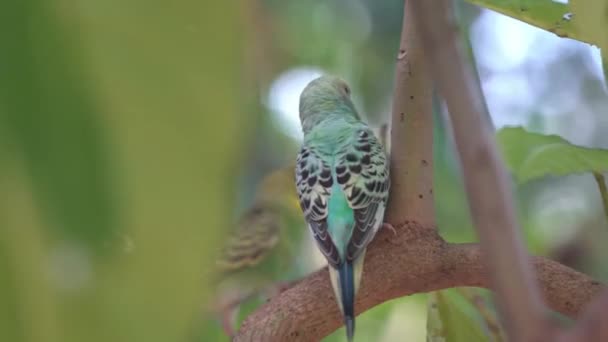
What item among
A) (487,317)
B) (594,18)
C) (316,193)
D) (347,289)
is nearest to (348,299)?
(347,289)

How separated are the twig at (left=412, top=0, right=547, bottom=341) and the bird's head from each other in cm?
101

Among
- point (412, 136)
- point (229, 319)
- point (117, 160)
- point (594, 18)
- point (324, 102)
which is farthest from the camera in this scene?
point (324, 102)

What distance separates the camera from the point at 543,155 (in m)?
0.71

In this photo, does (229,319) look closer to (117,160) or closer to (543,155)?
(543,155)

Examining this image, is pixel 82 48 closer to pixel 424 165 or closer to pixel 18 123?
pixel 18 123

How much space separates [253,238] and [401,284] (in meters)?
0.60

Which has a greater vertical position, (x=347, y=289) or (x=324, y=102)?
(x=324, y=102)

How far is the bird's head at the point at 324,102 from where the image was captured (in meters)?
1.21

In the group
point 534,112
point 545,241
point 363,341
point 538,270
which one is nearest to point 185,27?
point 538,270

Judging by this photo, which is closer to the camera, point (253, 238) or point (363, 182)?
point (363, 182)

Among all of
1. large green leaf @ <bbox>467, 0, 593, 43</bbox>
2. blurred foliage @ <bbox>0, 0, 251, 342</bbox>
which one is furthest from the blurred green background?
large green leaf @ <bbox>467, 0, 593, 43</bbox>

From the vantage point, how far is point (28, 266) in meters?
0.15

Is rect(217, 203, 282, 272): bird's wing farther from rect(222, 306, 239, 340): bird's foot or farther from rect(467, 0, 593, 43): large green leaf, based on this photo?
rect(467, 0, 593, 43): large green leaf

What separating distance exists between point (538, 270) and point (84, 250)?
0.59 m
